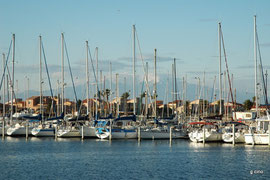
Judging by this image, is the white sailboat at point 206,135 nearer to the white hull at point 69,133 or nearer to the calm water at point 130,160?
the calm water at point 130,160

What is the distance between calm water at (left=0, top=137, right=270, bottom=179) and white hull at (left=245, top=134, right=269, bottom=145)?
1.07 m

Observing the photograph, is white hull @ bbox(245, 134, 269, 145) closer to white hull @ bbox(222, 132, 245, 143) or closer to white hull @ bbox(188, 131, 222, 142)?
white hull @ bbox(222, 132, 245, 143)

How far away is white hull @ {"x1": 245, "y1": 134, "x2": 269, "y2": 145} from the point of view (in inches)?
2067

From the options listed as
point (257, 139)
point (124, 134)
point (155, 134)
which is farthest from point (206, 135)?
point (124, 134)

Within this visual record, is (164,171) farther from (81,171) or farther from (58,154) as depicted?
(58,154)

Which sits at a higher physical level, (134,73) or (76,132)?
(134,73)

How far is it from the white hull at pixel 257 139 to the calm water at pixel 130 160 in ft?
3.50

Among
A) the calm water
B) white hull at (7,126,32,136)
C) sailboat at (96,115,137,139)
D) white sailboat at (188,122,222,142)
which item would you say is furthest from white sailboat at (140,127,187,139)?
white hull at (7,126,32,136)

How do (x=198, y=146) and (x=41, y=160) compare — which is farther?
(x=198, y=146)

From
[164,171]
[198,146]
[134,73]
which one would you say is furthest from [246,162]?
[134,73]

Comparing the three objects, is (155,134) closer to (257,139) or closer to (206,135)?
(206,135)

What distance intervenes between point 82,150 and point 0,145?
13137 mm

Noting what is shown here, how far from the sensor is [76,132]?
67.8m

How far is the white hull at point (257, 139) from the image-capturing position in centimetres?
5250
